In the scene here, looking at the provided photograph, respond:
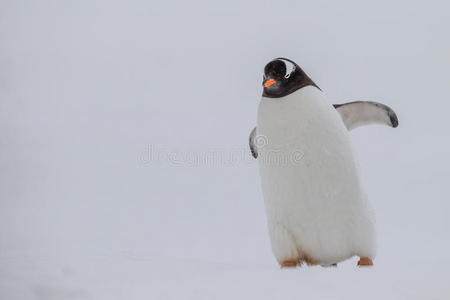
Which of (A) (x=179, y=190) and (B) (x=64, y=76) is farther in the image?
(A) (x=179, y=190)

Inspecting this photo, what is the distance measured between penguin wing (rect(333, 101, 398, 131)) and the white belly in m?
0.33

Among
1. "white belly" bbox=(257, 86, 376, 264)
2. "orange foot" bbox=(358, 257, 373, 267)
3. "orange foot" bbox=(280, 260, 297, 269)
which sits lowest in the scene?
"orange foot" bbox=(280, 260, 297, 269)

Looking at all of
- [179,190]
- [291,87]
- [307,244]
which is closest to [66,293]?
[307,244]

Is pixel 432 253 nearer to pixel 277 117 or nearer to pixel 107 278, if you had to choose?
pixel 277 117

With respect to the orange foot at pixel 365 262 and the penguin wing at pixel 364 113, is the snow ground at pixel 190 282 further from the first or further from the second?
the penguin wing at pixel 364 113

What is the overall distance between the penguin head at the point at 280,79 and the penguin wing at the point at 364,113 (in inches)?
12.1

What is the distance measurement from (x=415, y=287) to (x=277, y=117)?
0.83m

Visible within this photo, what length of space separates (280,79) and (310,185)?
0.39 metres

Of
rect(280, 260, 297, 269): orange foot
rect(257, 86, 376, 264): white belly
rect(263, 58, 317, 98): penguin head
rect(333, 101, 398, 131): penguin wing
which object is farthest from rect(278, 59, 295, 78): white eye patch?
rect(280, 260, 297, 269): orange foot

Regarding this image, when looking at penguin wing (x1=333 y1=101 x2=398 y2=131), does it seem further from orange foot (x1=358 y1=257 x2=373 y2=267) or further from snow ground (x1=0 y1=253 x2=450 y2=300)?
snow ground (x1=0 y1=253 x2=450 y2=300)

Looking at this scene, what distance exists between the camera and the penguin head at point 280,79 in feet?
5.92

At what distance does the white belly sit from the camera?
1.71 meters

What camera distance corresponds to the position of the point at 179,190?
309cm

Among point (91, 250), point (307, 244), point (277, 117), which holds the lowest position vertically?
point (307, 244)
